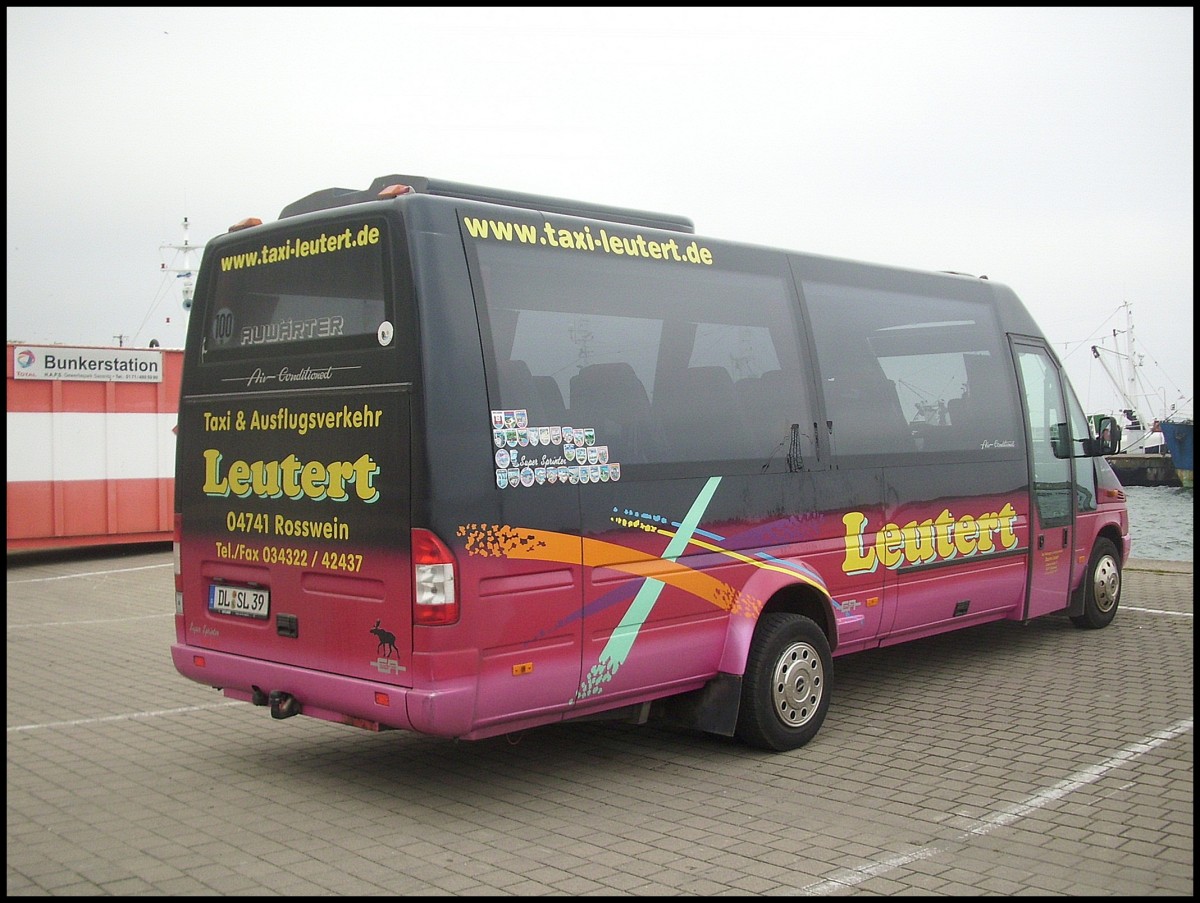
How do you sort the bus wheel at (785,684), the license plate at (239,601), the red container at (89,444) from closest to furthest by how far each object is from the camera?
the license plate at (239,601) < the bus wheel at (785,684) < the red container at (89,444)

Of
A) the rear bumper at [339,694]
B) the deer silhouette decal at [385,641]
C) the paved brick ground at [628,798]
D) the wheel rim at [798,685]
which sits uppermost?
the deer silhouette decal at [385,641]

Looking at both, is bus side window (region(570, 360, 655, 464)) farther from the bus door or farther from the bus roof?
the bus door

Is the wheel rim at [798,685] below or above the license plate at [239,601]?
below

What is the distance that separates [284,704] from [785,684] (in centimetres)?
279

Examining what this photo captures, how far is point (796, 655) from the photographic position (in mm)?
6816

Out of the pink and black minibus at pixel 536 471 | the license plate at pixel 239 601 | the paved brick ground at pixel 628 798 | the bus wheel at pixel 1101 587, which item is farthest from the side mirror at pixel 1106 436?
the license plate at pixel 239 601

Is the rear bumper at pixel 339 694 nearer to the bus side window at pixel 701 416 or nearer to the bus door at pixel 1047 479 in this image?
the bus side window at pixel 701 416

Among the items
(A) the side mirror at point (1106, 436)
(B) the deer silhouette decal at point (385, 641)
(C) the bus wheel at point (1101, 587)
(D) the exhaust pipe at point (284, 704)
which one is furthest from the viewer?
(C) the bus wheel at point (1101, 587)

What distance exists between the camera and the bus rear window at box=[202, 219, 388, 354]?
5527mm

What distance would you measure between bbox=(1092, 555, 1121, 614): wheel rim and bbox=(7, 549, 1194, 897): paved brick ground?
4.19 ft

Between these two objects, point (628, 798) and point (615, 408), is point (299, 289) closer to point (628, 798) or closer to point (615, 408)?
point (615, 408)

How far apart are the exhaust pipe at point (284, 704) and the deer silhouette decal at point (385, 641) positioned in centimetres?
72

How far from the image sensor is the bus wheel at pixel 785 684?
6.57 meters

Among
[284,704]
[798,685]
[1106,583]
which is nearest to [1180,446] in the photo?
[1106,583]
